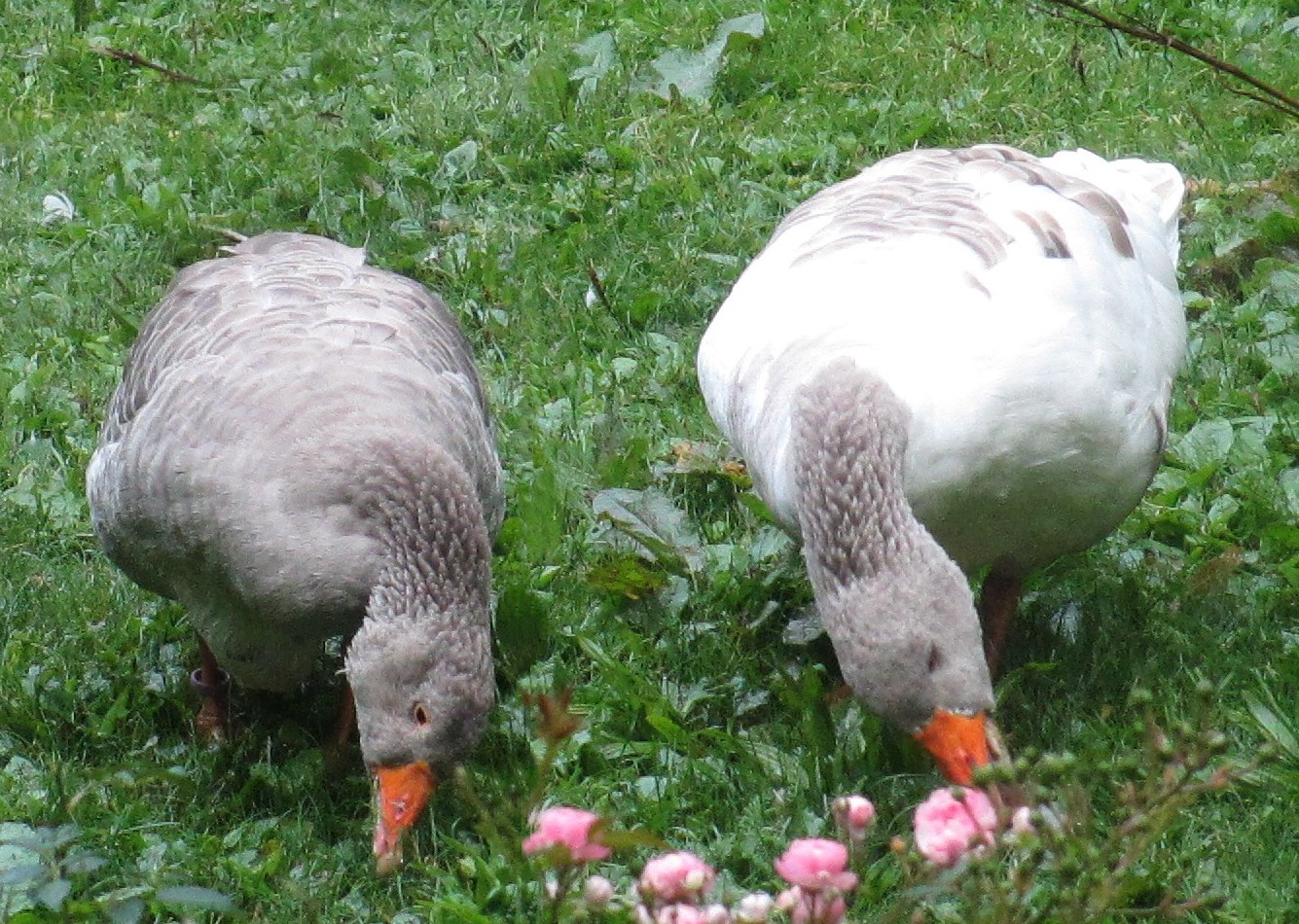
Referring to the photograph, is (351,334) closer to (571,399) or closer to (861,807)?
(571,399)

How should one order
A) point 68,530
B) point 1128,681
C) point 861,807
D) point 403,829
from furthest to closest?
point 68,530 → point 1128,681 → point 403,829 → point 861,807

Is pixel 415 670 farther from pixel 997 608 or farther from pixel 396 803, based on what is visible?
pixel 997 608

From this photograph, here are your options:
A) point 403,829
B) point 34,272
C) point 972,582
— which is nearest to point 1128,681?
point 972,582

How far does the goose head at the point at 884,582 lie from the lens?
3.81 metres

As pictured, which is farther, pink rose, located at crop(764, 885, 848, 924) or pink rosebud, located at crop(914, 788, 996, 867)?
pink rosebud, located at crop(914, 788, 996, 867)

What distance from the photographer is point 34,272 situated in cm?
698

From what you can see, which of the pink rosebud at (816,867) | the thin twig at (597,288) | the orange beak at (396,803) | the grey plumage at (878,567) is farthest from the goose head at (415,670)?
the thin twig at (597,288)

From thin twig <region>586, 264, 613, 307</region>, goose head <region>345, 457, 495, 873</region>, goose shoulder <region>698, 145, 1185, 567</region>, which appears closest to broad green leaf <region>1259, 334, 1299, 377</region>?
goose shoulder <region>698, 145, 1185, 567</region>

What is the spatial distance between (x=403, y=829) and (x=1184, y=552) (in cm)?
261

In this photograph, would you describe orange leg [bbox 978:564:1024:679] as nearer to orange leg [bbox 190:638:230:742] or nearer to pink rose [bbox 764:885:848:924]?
orange leg [bbox 190:638:230:742]

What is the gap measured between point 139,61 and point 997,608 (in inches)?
209

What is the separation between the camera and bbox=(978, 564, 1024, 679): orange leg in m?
4.84

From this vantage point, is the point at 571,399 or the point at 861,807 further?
the point at 571,399

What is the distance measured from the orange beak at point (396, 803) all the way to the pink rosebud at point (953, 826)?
1.84 meters
